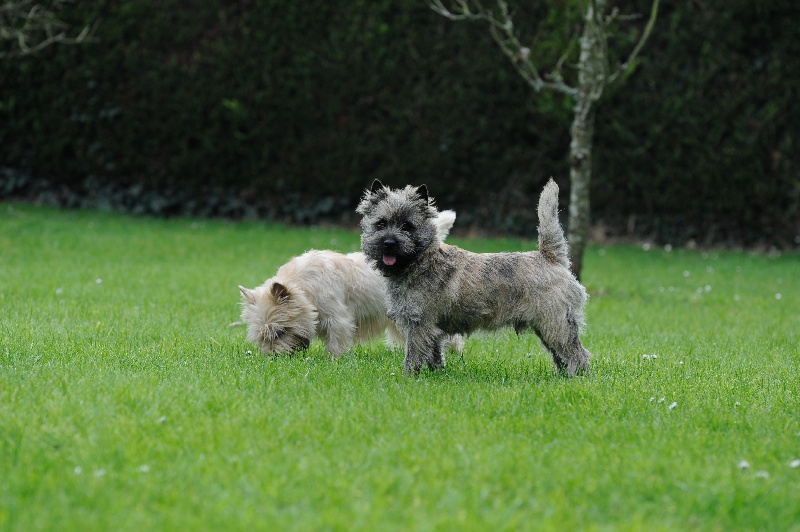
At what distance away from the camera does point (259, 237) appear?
14531mm

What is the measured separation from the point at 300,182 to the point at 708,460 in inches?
483

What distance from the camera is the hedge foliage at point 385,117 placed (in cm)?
1409

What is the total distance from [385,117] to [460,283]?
9.68 m

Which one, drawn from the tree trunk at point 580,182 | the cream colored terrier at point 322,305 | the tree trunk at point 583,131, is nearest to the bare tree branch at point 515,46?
the tree trunk at point 583,131

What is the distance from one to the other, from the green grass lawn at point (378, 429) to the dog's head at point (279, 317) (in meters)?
0.18

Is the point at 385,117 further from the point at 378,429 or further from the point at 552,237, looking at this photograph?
the point at 378,429

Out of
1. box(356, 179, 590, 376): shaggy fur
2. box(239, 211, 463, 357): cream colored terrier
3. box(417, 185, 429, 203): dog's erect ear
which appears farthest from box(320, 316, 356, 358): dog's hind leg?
box(417, 185, 429, 203): dog's erect ear

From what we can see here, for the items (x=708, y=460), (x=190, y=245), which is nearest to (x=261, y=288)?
(x=708, y=460)

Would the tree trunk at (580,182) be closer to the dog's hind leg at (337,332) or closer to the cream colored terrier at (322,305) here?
the cream colored terrier at (322,305)

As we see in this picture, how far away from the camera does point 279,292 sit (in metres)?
6.48

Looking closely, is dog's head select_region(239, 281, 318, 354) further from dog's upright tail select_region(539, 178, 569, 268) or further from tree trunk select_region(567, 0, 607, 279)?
tree trunk select_region(567, 0, 607, 279)

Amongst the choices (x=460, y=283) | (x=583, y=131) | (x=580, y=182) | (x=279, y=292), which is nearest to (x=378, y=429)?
(x=460, y=283)

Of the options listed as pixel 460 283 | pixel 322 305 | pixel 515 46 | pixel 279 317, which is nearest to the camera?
pixel 460 283

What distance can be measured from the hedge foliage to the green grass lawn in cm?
626
